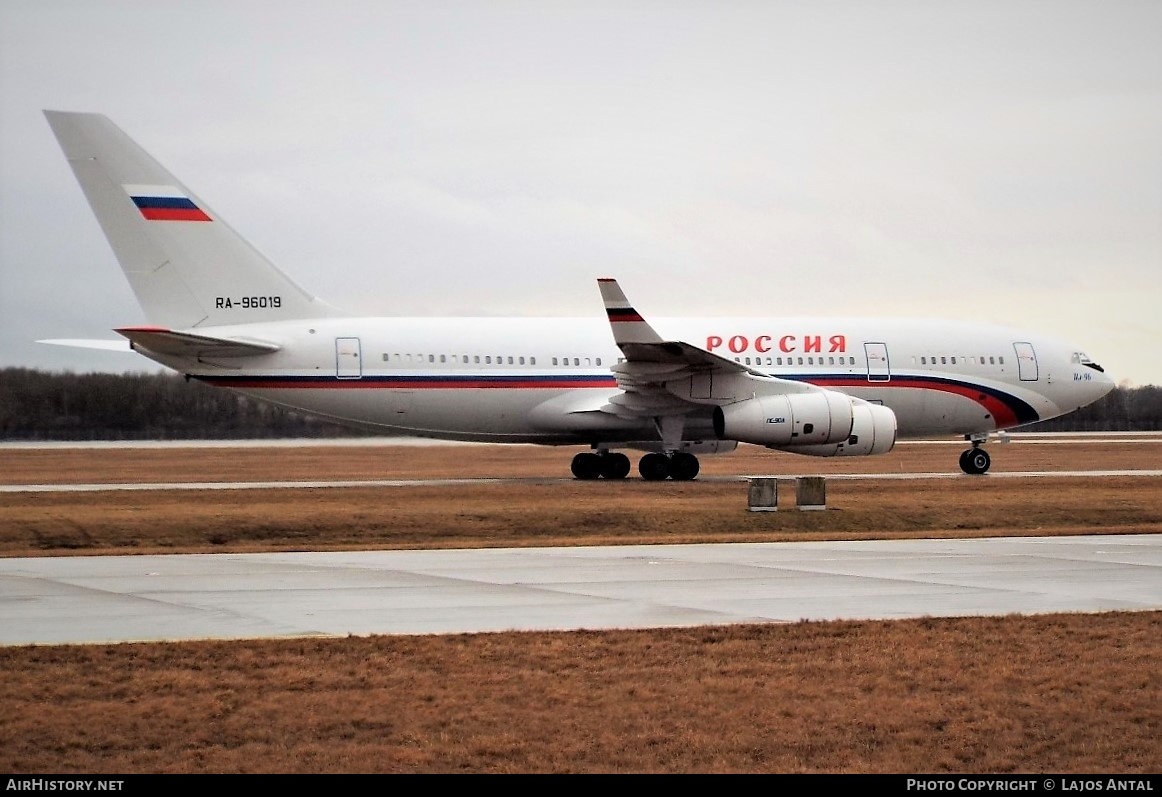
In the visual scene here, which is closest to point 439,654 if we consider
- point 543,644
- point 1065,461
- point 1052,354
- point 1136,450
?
point 543,644

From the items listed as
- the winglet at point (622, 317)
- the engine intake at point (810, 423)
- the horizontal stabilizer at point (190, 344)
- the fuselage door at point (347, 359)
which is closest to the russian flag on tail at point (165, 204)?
the horizontal stabilizer at point (190, 344)

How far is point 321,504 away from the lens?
2761 centimetres

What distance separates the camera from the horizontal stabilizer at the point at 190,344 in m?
31.5

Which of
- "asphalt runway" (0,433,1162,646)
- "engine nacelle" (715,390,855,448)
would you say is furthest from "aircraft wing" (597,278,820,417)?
"asphalt runway" (0,433,1162,646)

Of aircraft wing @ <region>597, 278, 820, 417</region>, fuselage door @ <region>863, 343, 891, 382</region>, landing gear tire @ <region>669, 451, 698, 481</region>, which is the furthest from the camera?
fuselage door @ <region>863, 343, 891, 382</region>

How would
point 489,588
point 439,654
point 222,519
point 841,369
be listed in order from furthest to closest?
A: point 841,369 → point 222,519 → point 489,588 → point 439,654

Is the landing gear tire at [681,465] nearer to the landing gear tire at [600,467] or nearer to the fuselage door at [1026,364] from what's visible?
the landing gear tire at [600,467]

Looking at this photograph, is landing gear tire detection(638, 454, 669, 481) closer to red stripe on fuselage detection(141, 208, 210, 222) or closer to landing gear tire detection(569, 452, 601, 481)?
landing gear tire detection(569, 452, 601, 481)

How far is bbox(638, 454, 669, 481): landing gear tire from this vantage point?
34688mm

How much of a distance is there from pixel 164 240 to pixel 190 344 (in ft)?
8.34

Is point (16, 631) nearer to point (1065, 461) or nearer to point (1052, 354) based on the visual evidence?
point (1052, 354)

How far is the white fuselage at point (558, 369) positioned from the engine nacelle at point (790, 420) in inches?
82.1

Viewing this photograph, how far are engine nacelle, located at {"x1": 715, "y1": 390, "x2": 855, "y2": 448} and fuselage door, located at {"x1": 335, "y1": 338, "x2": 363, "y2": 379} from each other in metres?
8.20

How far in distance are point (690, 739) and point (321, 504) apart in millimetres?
18916
